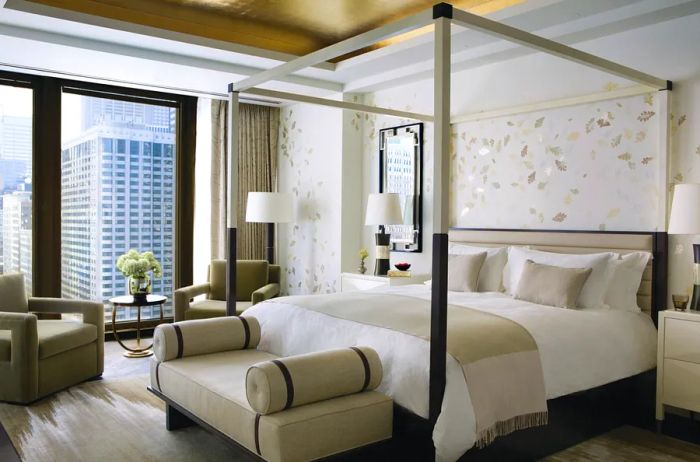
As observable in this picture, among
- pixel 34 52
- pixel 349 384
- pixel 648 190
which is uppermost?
pixel 34 52

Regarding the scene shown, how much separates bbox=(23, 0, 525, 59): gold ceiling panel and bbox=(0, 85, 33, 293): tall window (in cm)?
169

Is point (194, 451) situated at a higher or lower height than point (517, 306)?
lower

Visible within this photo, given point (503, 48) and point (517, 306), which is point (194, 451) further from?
point (503, 48)

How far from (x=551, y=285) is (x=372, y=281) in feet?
6.52

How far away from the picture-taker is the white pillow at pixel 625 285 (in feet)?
12.8

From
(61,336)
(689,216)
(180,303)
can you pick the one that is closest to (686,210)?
(689,216)

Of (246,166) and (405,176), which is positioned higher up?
(246,166)

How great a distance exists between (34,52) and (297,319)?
308 centimetres

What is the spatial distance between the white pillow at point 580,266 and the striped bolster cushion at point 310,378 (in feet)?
5.76

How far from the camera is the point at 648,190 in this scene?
4086mm

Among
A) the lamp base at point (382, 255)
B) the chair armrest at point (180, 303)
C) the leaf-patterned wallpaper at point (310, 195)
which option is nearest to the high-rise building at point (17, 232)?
the chair armrest at point (180, 303)

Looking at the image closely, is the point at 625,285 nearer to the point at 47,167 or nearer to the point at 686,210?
the point at 686,210

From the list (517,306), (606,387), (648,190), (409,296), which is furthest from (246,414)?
(648,190)

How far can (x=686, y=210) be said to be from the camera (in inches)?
137
